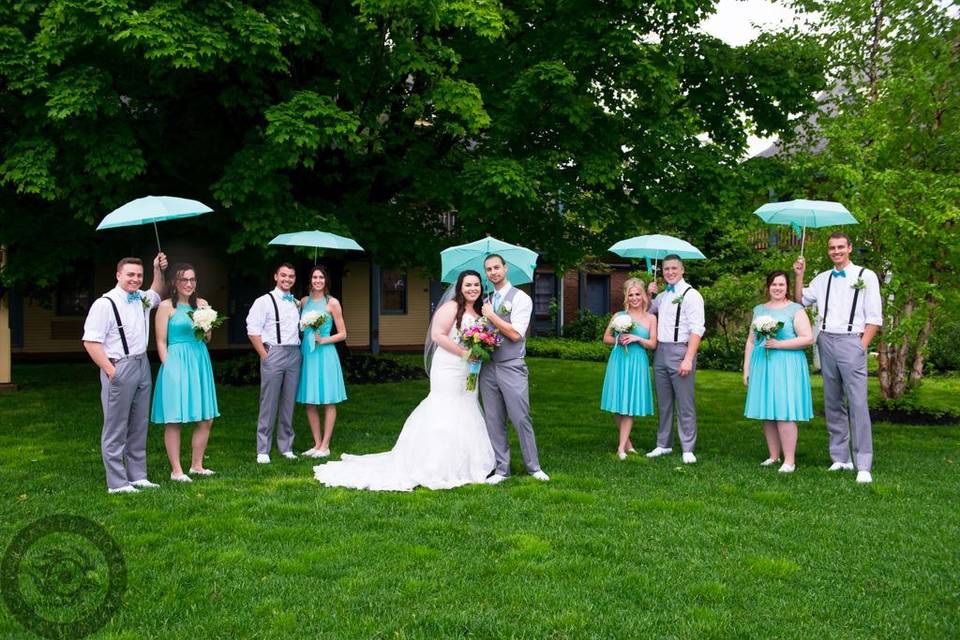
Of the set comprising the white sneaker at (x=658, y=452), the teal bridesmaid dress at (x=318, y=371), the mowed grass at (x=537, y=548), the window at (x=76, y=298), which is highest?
the window at (x=76, y=298)

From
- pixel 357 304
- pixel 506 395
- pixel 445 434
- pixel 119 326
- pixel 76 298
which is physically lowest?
pixel 445 434

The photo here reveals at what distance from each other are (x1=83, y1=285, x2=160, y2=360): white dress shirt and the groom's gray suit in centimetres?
310

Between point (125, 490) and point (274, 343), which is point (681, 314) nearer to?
point (274, 343)

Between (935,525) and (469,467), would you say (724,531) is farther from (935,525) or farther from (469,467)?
(469,467)

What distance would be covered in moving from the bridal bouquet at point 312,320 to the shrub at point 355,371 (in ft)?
24.4

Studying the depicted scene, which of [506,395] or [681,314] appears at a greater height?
[681,314]

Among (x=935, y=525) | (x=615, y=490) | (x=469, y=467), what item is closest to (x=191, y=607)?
A: (x=469, y=467)

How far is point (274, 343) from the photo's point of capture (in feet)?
28.6

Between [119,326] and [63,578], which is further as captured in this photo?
[119,326]

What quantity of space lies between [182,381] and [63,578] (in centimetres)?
271

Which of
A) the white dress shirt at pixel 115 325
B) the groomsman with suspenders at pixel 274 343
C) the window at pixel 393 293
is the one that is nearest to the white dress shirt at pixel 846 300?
the groomsman with suspenders at pixel 274 343

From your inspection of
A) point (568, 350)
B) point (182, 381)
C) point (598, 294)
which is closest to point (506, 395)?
point (182, 381)

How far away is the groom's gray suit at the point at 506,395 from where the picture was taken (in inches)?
298

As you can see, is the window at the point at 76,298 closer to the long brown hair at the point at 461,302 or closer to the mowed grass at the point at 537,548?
the mowed grass at the point at 537,548
